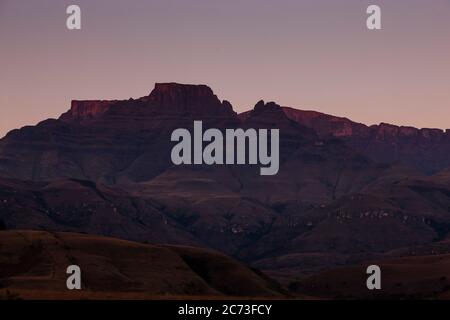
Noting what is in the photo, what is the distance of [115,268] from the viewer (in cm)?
17288

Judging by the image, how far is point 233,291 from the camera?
183 m

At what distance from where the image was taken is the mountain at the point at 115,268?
155000 millimetres

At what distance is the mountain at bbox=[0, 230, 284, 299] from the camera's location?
155000 millimetres

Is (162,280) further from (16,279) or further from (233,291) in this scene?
(16,279)

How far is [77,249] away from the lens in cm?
18500
